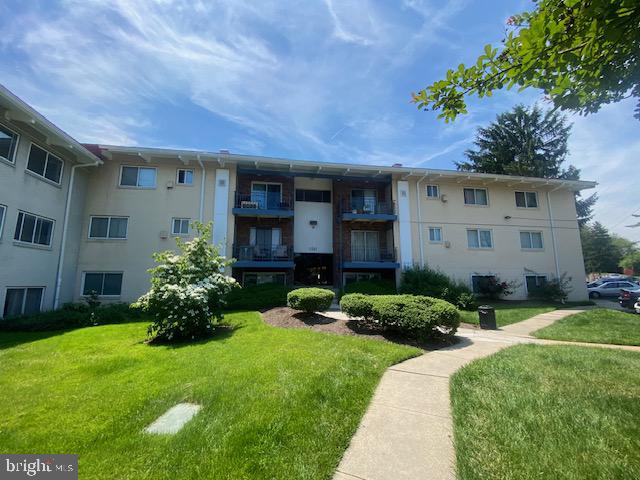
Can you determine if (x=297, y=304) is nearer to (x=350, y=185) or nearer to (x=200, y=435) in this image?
(x=200, y=435)

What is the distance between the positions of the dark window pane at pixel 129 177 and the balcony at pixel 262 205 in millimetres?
5520

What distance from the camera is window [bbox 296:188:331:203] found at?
1959cm

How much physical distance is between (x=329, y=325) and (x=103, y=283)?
13.0 meters

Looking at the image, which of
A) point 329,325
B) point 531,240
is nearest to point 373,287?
point 329,325

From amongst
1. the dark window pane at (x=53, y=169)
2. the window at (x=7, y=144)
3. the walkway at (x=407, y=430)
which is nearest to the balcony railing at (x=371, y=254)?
the walkway at (x=407, y=430)

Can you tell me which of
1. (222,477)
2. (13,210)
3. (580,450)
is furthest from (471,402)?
(13,210)

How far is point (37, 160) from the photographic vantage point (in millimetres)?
12719

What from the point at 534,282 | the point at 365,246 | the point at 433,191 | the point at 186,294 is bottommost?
the point at 186,294

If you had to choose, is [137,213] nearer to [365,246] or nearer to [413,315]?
[365,246]

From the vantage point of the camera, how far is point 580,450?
2896 millimetres

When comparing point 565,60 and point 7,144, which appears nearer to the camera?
point 565,60

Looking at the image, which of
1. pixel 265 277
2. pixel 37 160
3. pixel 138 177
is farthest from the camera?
pixel 265 277

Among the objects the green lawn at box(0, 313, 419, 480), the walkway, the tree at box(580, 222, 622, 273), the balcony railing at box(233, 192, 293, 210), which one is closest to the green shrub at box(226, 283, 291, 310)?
the balcony railing at box(233, 192, 293, 210)

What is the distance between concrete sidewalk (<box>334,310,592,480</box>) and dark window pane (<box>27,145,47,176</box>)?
1592 cm
